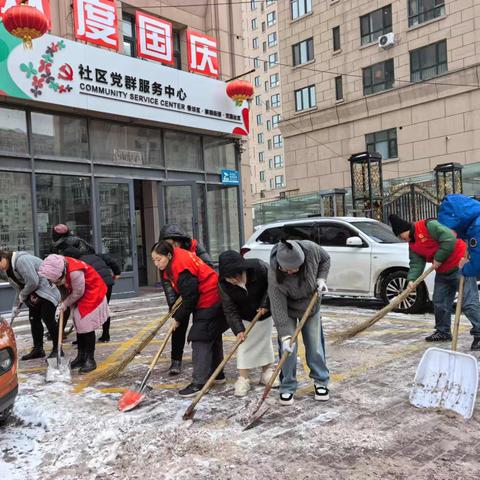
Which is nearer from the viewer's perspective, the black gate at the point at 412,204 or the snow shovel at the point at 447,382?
the snow shovel at the point at 447,382

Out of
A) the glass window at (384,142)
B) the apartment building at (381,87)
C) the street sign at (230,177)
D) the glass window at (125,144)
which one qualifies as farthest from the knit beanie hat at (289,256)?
the glass window at (384,142)

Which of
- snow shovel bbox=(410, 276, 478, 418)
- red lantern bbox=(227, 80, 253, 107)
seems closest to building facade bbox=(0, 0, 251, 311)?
red lantern bbox=(227, 80, 253, 107)

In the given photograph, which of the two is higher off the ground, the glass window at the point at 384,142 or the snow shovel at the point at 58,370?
the glass window at the point at 384,142

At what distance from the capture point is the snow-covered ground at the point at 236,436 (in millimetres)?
3029

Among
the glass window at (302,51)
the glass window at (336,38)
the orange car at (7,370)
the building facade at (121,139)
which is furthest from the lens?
the glass window at (302,51)

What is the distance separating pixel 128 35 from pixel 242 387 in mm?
10375

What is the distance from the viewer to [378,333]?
6.53m

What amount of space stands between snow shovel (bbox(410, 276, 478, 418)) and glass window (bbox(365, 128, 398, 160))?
22453mm

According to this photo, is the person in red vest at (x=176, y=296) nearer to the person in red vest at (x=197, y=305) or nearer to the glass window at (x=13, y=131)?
the person in red vest at (x=197, y=305)

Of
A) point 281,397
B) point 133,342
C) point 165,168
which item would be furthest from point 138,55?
point 281,397

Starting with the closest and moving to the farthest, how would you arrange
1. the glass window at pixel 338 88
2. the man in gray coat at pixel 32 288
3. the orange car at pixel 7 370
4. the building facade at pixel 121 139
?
the orange car at pixel 7 370 → the man in gray coat at pixel 32 288 → the building facade at pixel 121 139 → the glass window at pixel 338 88

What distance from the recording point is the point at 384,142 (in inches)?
999

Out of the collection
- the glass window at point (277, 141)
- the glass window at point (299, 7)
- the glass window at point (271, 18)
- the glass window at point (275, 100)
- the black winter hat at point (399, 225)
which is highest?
the glass window at point (271, 18)

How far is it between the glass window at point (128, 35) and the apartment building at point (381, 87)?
1285 cm
